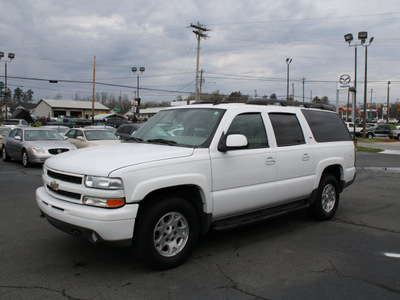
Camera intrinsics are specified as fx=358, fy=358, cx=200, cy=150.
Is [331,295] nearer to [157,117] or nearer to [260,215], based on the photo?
[260,215]

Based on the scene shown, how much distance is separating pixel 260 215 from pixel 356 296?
1696mm

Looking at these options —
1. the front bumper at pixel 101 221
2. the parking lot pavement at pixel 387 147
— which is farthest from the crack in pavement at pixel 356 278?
the parking lot pavement at pixel 387 147

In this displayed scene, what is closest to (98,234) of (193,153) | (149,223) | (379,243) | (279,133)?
(149,223)

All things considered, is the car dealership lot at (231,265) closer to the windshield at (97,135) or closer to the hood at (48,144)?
the hood at (48,144)

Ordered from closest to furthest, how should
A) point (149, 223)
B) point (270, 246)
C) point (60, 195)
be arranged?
1. point (149, 223)
2. point (60, 195)
3. point (270, 246)

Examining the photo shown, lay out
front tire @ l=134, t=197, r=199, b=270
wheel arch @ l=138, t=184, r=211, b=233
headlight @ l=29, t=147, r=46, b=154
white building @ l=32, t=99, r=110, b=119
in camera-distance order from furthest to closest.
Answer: white building @ l=32, t=99, r=110, b=119
headlight @ l=29, t=147, r=46, b=154
wheel arch @ l=138, t=184, r=211, b=233
front tire @ l=134, t=197, r=199, b=270

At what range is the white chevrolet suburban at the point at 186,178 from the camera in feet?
11.8

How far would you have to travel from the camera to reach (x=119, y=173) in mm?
3553

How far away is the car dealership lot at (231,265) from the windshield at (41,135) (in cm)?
781

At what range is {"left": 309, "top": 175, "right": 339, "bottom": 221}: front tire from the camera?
5.98m

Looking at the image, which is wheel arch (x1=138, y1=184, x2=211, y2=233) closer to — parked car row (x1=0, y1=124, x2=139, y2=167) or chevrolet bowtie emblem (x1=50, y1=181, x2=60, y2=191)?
chevrolet bowtie emblem (x1=50, y1=181, x2=60, y2=191)

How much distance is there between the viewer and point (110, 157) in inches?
154

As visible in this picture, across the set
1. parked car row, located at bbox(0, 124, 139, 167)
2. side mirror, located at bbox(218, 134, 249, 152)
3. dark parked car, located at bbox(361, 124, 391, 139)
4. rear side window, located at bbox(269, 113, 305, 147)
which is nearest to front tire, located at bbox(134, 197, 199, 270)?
side mirror, located at bbox(218, 134, 249, 152)

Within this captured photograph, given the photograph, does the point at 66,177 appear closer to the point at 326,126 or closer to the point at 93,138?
the point at 326,126
